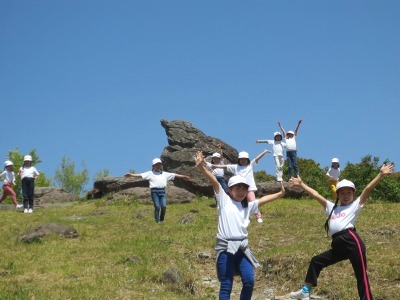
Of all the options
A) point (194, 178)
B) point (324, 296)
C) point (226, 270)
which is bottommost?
point (324, 296)

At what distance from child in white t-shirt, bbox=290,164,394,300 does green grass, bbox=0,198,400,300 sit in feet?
5.43

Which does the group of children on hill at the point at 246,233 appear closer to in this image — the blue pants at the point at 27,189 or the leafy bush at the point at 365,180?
the blue pants at the point at 27,189

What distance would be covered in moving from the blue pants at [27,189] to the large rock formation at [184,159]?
28.5 feet

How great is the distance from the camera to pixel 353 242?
8953mm

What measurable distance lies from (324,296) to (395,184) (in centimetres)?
2400

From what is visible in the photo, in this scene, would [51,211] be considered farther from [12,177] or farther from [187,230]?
[187,230]

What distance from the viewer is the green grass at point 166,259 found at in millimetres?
11141

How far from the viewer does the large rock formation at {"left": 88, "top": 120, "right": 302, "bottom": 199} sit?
1293 inches

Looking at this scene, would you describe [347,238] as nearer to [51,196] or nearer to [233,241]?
[233,241]

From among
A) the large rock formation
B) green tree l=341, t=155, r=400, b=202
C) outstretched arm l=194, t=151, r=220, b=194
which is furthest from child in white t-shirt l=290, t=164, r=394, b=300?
green tree l=341, t=155, r=400, b=202

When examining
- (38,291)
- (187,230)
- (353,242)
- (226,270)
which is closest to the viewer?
(226,270)

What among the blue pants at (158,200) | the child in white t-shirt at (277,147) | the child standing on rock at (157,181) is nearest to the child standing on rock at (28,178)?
the child standing on rock at (157,181)

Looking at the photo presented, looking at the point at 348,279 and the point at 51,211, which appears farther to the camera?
the point at 51,211

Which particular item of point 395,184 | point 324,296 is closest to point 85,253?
point 324,296
